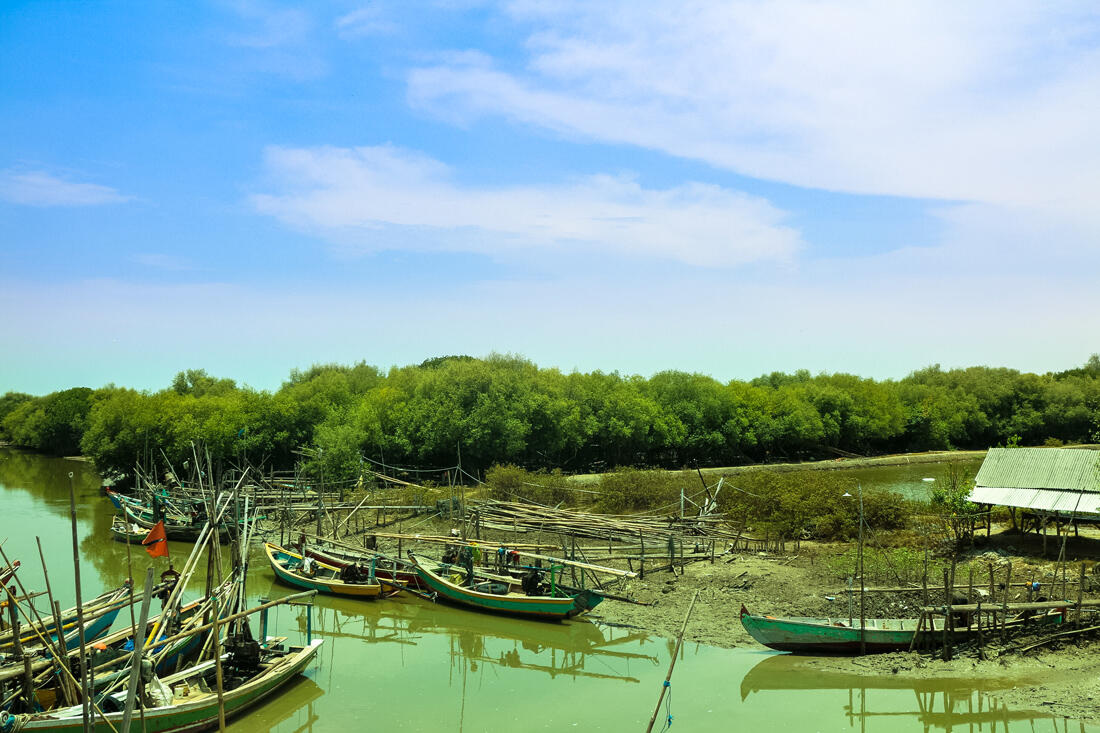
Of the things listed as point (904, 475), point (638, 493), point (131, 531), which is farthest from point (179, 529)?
point (904, 475)

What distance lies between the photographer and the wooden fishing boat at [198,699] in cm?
1148

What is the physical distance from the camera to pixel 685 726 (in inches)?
554

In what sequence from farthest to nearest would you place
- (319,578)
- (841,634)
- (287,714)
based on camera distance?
(319,578) < (841,634) < (287,714)

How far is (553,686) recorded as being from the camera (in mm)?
16453

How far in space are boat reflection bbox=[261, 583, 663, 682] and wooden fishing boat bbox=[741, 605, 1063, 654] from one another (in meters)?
2.50

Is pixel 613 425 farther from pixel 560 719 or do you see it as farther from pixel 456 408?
pixel 560 719

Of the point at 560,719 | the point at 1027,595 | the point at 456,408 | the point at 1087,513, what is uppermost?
the point at 456,408

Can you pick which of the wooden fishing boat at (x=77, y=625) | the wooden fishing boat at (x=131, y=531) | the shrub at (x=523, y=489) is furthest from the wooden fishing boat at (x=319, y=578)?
the shrub at (x=523, y=489)

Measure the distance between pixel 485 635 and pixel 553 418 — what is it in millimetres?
28623

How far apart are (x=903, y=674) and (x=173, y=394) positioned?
5353 centimetres

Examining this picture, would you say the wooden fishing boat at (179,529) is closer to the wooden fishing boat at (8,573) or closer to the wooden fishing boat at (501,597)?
the wooden fishing boat at (501,597)

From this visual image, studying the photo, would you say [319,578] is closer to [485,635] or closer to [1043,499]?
[485,635]

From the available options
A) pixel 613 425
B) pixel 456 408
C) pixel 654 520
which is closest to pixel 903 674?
pixel 654 520

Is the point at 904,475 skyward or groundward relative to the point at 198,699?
skyward
